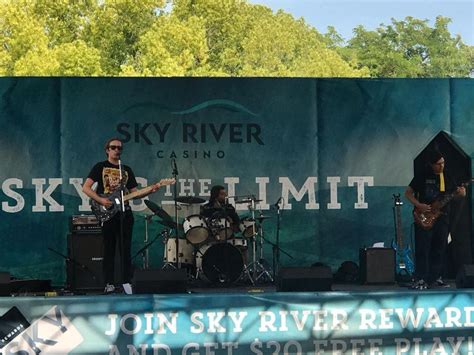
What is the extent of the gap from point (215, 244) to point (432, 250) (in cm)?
258

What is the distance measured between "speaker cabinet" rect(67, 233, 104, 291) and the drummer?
4.59 ft

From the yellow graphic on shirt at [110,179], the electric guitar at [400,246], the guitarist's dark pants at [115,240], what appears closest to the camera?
the guitarist's dark pants at [115,240]

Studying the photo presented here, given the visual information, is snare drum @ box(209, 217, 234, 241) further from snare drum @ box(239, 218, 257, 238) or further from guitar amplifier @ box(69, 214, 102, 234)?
guitar amplifier @ box(69, 214, 102, 234)

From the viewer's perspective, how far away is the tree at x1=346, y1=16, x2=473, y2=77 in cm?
4380

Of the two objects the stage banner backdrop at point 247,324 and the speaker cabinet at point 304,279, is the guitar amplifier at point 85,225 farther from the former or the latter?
the stage banner backdrop at point 247,324

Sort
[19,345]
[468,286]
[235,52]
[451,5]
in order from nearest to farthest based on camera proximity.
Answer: [19,345]
[468,286]
[235,52]
[451,5]

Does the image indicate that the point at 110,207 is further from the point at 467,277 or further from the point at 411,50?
the point at 411,50

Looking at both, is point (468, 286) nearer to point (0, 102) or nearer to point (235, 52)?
point (0, 102)

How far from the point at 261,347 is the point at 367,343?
80 cm

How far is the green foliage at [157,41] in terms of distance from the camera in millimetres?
29078

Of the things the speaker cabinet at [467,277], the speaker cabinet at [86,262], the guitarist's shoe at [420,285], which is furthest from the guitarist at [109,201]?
the speaker cabinet at [467,277]

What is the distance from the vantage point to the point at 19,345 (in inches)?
276

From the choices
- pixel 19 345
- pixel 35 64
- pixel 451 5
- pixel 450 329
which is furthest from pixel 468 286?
pixel 451 5

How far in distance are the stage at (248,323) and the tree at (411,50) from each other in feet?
117
